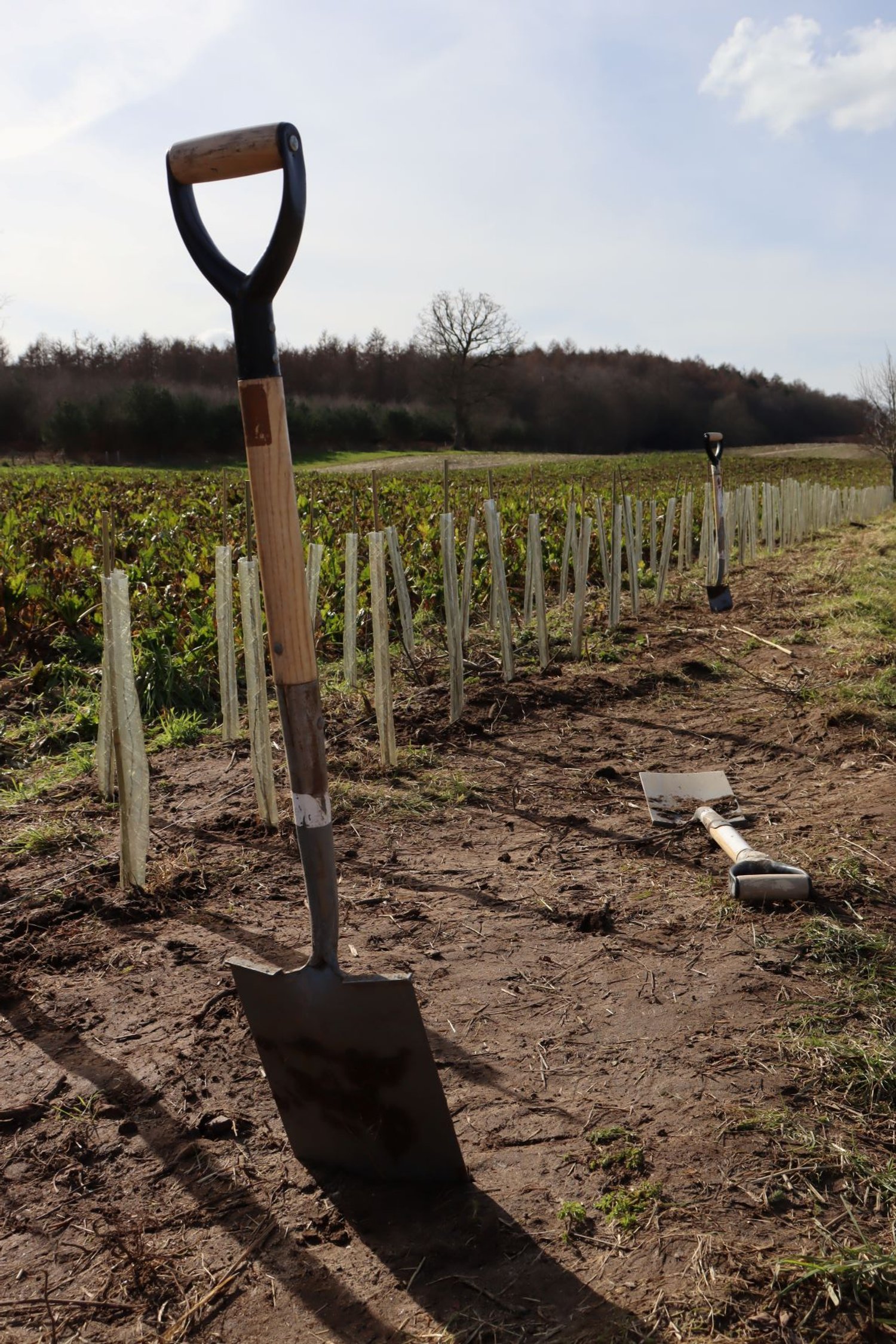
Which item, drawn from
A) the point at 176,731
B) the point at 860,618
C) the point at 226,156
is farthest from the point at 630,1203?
the point at 860,618

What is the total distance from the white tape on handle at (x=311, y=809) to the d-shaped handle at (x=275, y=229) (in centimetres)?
90

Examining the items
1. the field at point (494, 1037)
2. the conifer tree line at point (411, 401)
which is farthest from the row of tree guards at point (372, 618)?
the conifer tree line at point (411, 401)

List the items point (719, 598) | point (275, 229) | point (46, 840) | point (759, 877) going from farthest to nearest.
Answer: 1. point (719, 598)
2. point (46, 840)
3. point (759, 877)
4. point (275, 229)

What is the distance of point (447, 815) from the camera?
452cm

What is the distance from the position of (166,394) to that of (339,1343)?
45.2 m

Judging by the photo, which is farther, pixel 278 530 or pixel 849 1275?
pixel 278 530

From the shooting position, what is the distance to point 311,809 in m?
2.16

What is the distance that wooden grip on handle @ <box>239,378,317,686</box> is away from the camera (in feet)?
6.55

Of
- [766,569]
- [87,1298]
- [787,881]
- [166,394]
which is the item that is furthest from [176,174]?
[166,394]

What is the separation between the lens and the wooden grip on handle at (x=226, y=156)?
189 centimetres

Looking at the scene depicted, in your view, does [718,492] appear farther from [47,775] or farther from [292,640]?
[292,640]

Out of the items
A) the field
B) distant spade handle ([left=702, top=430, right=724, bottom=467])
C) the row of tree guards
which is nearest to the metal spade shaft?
the field

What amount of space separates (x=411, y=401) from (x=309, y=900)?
6382cm

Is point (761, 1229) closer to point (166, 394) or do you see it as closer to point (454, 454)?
point (166, 394)
